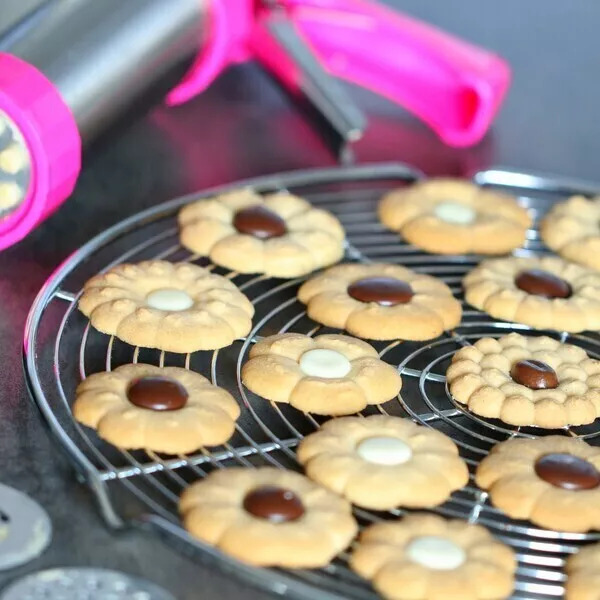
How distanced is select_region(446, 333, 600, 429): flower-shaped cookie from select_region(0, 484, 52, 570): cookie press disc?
39 centimetres

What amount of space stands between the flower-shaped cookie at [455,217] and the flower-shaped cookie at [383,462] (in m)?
0.36

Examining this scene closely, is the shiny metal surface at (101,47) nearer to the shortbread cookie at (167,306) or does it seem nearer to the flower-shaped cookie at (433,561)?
the shortbread cookie at (167,306)

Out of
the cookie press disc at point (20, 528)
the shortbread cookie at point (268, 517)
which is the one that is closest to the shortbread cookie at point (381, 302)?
the shortbread cookie at point (268, 517)

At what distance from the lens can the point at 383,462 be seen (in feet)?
2.93

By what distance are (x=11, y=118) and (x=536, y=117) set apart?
35.1 inches

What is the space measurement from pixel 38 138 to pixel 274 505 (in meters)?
0.45

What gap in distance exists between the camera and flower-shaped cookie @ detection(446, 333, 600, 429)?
988mm

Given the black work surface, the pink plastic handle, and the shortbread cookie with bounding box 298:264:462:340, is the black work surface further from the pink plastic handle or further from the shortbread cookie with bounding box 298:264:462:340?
the shortbread cookie with bounding box 298:264:462:340

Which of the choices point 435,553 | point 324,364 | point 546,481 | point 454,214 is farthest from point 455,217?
point 435,553

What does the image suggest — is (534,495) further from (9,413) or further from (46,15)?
(46,15)

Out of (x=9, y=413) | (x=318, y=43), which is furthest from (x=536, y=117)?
(x=9, y=413)

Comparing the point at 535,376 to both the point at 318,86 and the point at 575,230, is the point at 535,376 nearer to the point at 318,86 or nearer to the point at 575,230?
the point at 575,230

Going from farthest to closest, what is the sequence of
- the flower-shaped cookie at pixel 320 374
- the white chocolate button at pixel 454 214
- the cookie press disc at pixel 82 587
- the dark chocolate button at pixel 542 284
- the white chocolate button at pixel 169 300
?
the white chocolate button at pixel 454 214 → the dark chocolate button at pixel 542 284 → the white chocolate button at pixel 169 300 → the flower-shaped cookie at pixel 320 374 → the cookie press disc at pixel 82 587

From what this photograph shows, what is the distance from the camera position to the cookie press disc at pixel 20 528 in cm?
78
